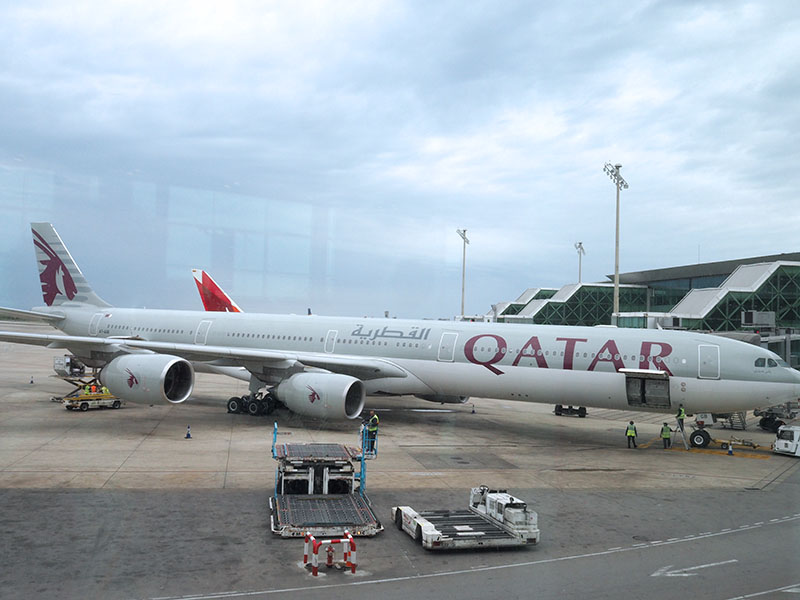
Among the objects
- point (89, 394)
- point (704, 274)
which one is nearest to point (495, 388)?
point (89, 394)

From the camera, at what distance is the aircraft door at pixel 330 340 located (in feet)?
75.7

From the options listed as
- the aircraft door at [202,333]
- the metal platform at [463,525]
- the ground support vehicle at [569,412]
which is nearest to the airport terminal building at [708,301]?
the ground support vehicle at [569,412]

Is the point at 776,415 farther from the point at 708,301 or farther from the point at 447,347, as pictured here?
the point at 447,347

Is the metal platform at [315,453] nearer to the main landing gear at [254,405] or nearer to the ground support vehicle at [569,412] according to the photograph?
the main landing gear at [254,405]

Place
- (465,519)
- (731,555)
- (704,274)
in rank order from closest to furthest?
(731,555)
(465,519)
(704,274)

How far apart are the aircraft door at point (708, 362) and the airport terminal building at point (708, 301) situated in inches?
325

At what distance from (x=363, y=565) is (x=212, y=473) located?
6256 mm

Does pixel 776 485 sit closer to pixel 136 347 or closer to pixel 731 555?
pixel 731 555

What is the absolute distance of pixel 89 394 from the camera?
75.9 ft

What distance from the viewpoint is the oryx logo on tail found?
1091 inches

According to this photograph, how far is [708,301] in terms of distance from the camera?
35344mm

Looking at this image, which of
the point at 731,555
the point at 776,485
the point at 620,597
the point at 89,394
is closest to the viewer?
the point at 620,597

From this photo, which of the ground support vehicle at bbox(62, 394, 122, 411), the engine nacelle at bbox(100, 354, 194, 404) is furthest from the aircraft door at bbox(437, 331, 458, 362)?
the ground support vehicle at bbox(62, 394, 122, 411)

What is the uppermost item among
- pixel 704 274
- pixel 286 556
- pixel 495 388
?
pixel 704 274
